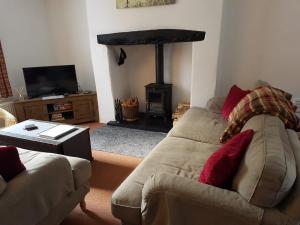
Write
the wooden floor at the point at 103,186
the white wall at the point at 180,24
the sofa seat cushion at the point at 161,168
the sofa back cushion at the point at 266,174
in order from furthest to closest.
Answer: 1. the white wall at the point at 180,24
2. the wooden floor at the point at 103,186
3. the sofa seat cushion at the point at 161,168
4. the sofa back cushion at the point at 266,174

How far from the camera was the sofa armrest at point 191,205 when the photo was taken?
39.9 inches

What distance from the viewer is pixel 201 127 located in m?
2.27

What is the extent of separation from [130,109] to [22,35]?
90.2 inches

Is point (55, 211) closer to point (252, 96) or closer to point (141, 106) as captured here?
point (252, 96)

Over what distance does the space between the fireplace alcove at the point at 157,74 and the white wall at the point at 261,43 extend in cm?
62

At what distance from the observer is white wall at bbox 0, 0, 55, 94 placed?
3.58 m

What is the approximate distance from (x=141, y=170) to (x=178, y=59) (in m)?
2.44

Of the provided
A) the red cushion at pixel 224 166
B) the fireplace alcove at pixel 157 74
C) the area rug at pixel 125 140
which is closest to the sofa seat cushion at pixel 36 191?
the red cushion at pixel 224 166

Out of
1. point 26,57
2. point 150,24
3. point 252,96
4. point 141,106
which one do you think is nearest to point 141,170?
point 252,96

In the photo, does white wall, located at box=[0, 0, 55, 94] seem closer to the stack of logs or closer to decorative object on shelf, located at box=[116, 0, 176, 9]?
decorative object on shelf, located at box=[116, 0, 176, 9]

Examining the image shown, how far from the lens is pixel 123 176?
2305 millimetres

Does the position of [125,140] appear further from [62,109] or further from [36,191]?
[36,191]

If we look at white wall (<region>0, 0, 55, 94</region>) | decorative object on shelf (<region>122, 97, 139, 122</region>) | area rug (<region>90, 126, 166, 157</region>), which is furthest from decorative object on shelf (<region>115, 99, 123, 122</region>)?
white wall (<region>0, 0, 55, 94</region>)

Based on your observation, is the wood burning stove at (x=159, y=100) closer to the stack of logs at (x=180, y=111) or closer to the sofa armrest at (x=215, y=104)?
the stack of logs at (x=180, y=111)
